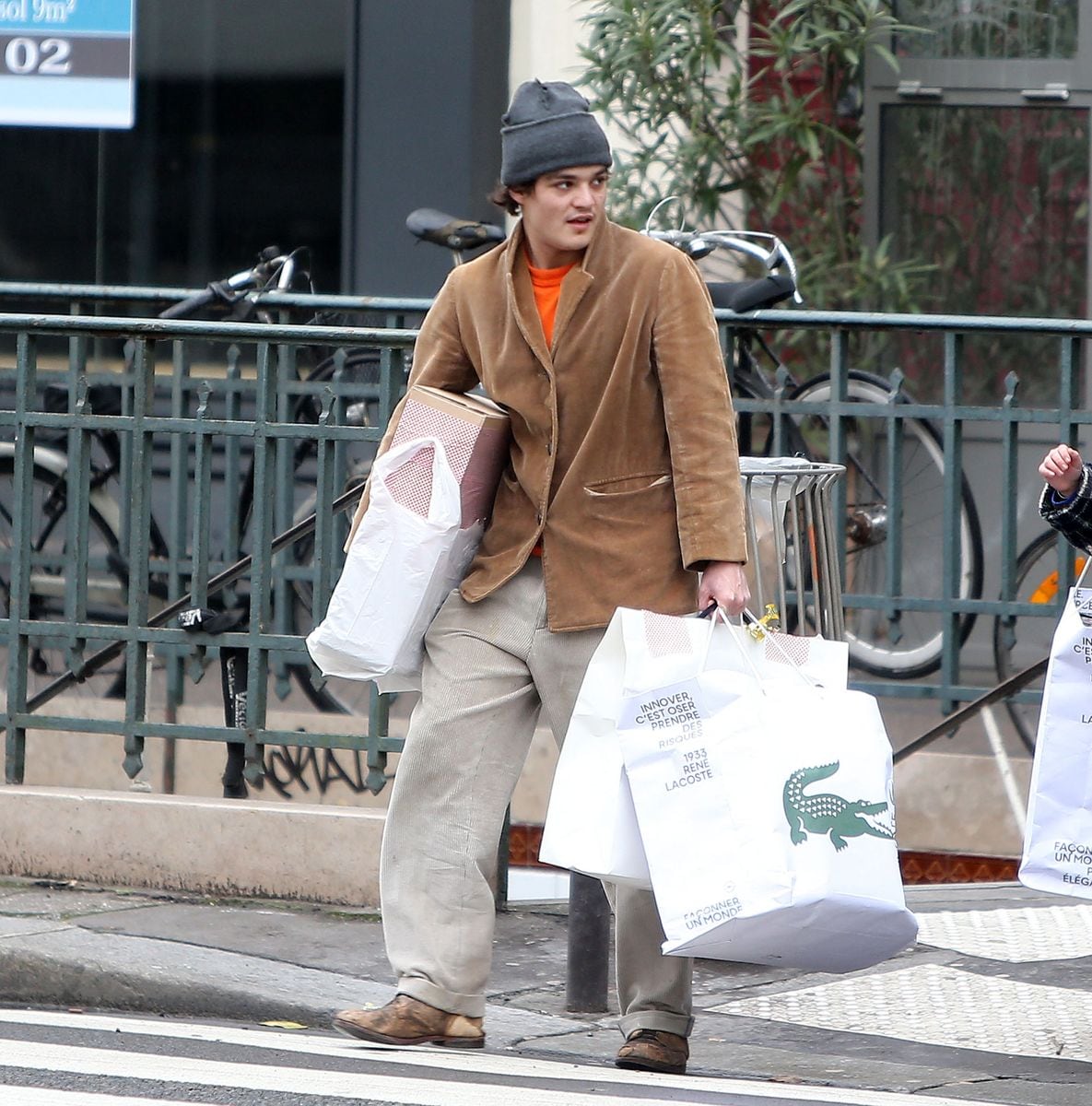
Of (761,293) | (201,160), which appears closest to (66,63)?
(201,160)

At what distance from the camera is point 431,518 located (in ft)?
14.1

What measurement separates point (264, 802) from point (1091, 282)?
14.7 ft

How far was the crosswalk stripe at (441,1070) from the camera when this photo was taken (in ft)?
12.9

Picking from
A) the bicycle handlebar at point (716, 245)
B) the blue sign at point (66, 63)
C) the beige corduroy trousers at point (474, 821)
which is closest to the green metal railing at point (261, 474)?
the bicycle handlebar at point (716, 245)

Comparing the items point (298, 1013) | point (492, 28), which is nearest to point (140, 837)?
point (298, 1013)

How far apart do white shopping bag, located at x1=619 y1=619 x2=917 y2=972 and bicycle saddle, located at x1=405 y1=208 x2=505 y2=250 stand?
2.85m

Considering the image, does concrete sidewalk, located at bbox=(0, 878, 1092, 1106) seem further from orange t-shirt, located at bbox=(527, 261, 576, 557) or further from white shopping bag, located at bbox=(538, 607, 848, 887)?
orange t-shirt, located at bbox=(527, 261, 576, 557)

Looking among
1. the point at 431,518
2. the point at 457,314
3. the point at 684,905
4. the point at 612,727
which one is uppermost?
the point at 457,314

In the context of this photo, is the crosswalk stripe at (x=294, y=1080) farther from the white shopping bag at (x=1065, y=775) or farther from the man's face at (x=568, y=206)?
the man's face at (x=568, y=206)

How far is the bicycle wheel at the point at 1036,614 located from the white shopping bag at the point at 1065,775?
156 centimetres

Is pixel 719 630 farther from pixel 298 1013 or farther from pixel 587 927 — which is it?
pixel 298 1013

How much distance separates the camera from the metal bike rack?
4418 mm

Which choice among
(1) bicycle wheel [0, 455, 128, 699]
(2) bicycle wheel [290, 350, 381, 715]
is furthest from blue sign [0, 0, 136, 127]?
(2) bicycle wheel [290, 350, 381, 715]

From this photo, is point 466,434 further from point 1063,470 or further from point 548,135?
point 1063,470
